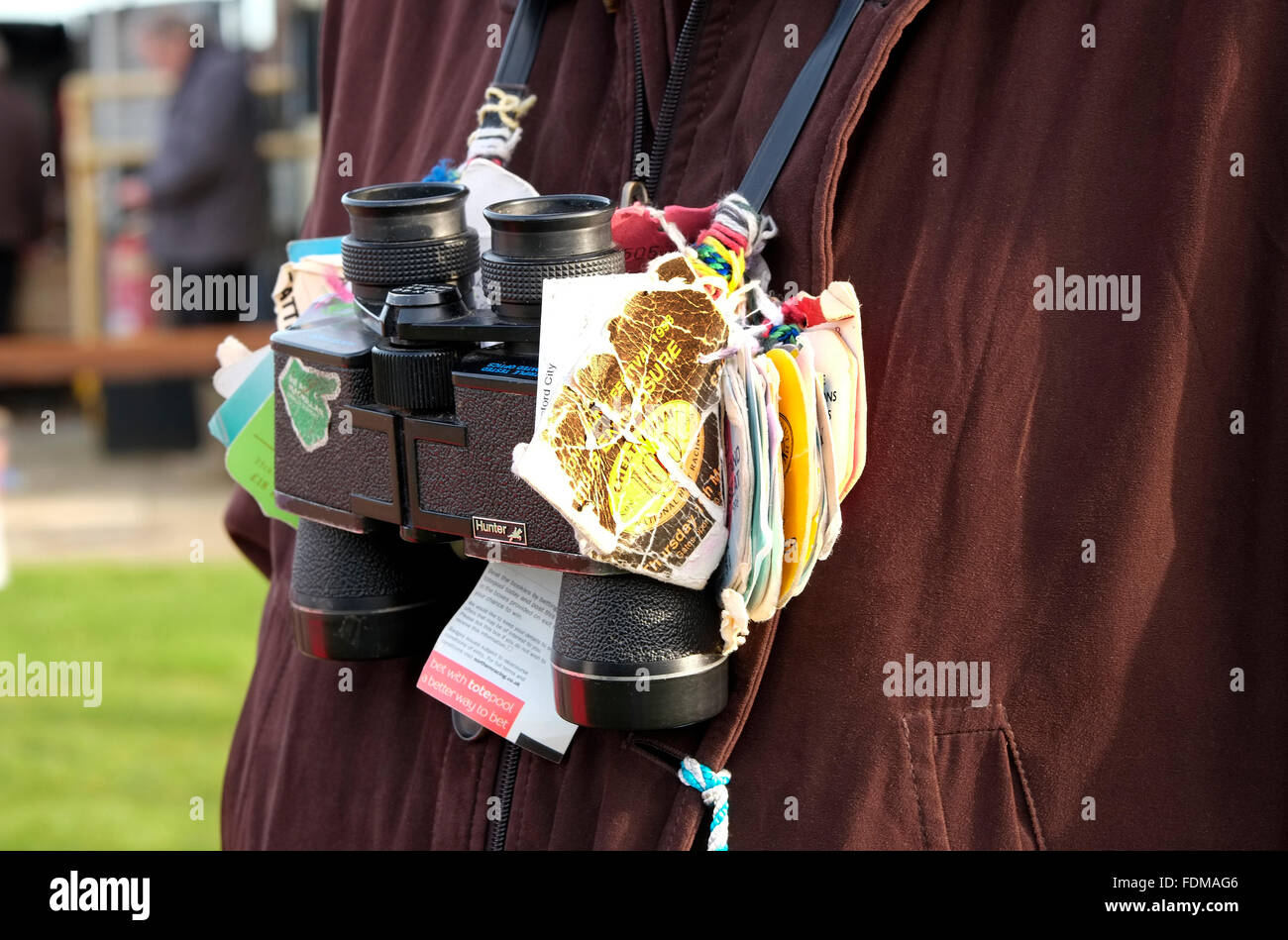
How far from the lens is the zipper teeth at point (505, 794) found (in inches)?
48.6

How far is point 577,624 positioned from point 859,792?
0.87 feet

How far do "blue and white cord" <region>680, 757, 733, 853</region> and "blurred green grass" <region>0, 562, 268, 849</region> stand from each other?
2347 mm

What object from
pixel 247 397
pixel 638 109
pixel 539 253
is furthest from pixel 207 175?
pixel 539 253

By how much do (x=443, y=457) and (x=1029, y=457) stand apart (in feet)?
1.51

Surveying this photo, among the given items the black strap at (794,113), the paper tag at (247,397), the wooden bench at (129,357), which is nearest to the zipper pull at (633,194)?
the black strap at (794,113)

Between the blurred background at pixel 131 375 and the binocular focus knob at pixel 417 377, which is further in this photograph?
the blurred background at pixel 131 375

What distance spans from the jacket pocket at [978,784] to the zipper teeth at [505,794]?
349mm

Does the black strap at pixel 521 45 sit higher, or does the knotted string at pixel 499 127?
the black strap at pixel 521 45

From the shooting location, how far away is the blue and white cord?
112cm

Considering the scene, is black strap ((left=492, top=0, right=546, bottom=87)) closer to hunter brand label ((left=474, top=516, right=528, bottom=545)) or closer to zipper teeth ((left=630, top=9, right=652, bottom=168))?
zipper teeth ((left=630, top=9, right=652, bottom=168))

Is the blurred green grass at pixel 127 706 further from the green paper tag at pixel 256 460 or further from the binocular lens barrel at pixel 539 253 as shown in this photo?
the binocular lens barrel at pixel 539 253

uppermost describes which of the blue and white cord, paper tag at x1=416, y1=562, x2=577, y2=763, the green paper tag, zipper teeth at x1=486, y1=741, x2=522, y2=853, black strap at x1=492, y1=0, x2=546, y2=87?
black strap at x1=492, y1=0, x2=546, y2=87

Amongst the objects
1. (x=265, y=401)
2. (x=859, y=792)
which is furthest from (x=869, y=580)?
(x=265, y=401)

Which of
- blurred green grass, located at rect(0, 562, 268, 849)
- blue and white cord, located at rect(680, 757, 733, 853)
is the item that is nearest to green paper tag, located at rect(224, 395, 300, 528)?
blue and white cord, located at rect(680, 757, 733, 853)
